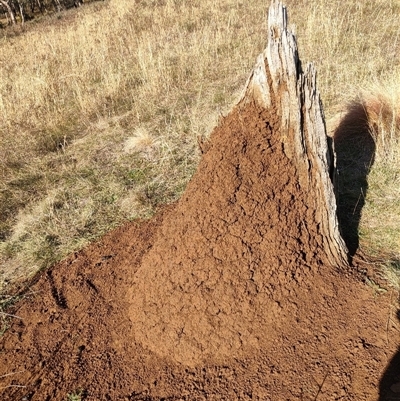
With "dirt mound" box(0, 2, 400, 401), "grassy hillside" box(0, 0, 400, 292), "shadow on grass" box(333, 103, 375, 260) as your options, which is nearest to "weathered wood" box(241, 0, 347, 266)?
"dirt mound" box(0, 2, 400, 401)

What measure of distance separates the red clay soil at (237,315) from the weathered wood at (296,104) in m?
0.06

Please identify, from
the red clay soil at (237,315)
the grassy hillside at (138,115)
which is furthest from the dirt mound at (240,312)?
the grassy hillside at (138,115)

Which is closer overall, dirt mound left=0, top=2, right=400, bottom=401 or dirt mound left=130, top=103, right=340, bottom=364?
dirt mound left=0, top=2, right=400, bottom=401

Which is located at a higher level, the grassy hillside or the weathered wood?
the weathered wood

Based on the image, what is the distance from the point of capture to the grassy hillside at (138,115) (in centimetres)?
351

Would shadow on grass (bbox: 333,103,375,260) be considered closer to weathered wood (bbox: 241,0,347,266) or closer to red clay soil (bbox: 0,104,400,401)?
weathered wood (bbox: 241,0,347,266)

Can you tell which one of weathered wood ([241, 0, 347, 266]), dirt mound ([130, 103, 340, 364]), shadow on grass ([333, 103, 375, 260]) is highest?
weathered wood ([241, 0, 347, 266])

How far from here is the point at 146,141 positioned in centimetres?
475

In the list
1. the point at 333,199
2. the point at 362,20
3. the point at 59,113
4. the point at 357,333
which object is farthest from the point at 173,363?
the point at 362,20

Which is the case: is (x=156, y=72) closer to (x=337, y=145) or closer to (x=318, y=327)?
(x=337, y=145)

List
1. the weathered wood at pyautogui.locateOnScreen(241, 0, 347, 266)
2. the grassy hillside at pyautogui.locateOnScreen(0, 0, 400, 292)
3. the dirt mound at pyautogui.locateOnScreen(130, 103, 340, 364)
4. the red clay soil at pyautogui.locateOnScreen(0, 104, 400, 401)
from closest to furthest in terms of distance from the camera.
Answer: the weathered wood at pyautogui.locateOnScreen(241, 0, 347, 266)
the red clay soil at pyautogui.locateOnScreen(0, 104, 400, 401)
the dirt mound at pyautogui.locateOnScreen(130, 103, 340, 364)
the grassy hillside at pyautogui.locateOnScreen(0, 0, 400, 292)

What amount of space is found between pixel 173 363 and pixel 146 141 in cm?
314

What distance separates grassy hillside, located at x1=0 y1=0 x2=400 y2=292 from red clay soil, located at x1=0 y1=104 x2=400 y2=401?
21.5 inches

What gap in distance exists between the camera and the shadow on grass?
293 centimetres
